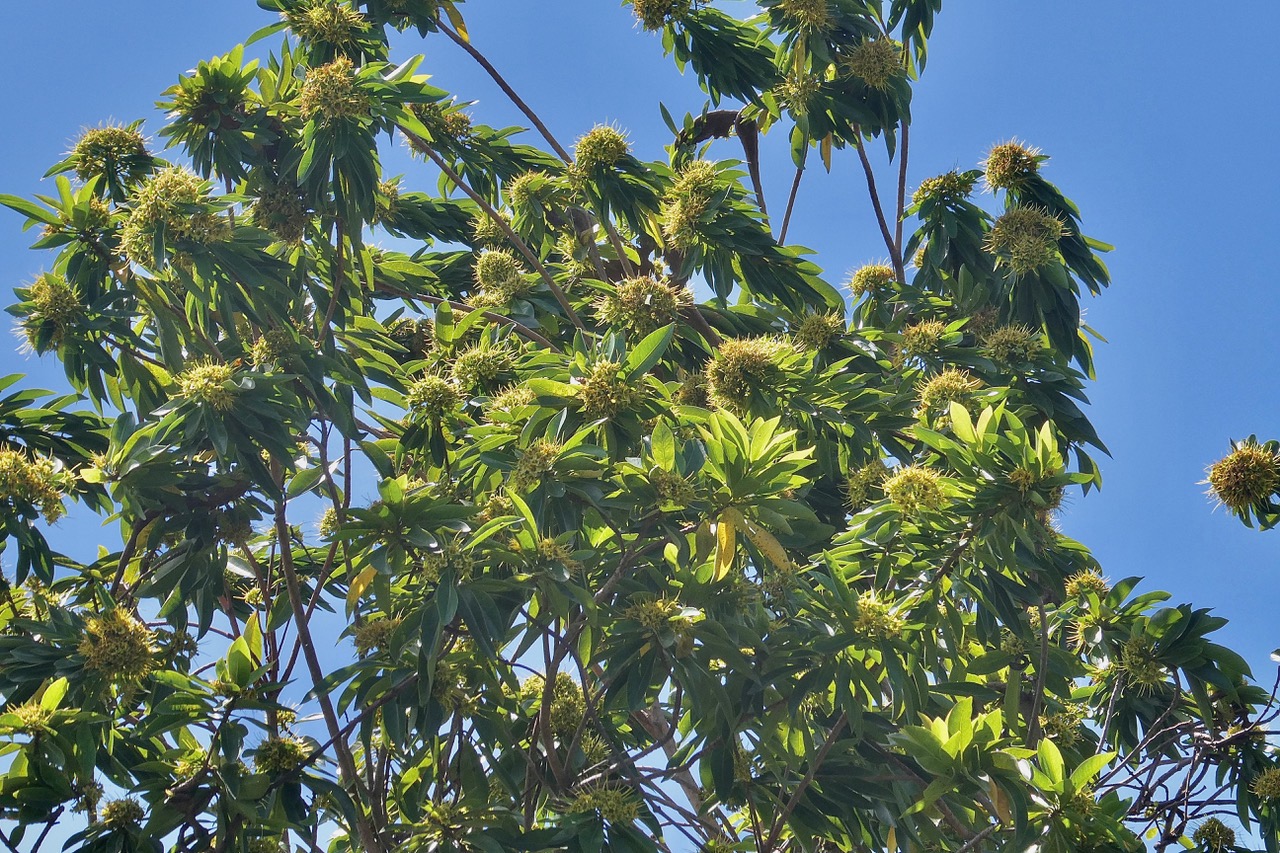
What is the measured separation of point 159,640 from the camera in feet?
18.1

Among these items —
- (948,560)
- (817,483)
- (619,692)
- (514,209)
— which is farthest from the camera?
(514,209)

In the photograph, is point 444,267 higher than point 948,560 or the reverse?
higher

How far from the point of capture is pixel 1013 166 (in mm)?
7066

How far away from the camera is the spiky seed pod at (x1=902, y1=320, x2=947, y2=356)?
640 centimetres

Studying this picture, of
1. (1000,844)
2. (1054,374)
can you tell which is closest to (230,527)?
(1000,844)

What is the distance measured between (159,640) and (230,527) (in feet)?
1.93

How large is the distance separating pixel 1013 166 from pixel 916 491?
11.0 ft

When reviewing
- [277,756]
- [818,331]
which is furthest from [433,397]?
[818,331]

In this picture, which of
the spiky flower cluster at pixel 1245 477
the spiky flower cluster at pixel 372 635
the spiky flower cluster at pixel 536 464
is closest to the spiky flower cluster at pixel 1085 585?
the spiky flower cluster at pixel 1245 477

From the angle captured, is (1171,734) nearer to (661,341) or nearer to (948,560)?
(948,560)

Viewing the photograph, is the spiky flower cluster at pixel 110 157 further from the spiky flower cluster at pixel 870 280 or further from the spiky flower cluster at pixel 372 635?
the spiky flower cluster at pixel 870 280

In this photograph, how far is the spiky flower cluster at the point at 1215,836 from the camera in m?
5.40

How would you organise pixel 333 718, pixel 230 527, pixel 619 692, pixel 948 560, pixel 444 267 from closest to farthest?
pixel 948 560
pixel 619 692
pixel 333 718
pixel 230 527
pixel 444 267

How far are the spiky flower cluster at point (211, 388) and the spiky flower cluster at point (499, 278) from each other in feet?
6.78
